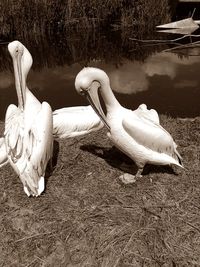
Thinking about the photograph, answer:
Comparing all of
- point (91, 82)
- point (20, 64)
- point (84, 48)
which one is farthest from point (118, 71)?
point (91, 82)

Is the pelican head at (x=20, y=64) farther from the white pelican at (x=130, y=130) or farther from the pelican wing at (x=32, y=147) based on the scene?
the white pelican at (x=130, y=130)

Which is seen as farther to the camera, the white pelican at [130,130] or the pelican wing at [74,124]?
the pelican wing at [74,124]

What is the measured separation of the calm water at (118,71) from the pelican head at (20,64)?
2.34 metres

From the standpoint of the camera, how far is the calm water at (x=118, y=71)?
5.96 meters

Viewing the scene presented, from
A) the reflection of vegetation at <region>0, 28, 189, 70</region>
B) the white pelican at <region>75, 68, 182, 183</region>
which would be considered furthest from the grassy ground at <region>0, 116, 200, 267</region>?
the reflection of vegetation at <region>0, 28, 189, 70</region>

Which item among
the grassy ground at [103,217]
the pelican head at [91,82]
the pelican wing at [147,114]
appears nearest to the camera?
the grassy ground at [103,217]

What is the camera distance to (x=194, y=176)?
3256 mm

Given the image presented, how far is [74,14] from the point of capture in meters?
9.52

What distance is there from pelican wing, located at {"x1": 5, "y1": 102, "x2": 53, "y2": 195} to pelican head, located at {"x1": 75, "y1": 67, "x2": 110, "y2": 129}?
1.34ft

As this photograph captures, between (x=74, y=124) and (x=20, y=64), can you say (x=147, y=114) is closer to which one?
(x=74, y=124)

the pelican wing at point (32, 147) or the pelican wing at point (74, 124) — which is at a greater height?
the pelican wing at point (32, 147)

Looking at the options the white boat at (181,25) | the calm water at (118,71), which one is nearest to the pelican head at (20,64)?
the calm water at (118,71)

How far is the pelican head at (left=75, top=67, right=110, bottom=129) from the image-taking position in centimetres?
282

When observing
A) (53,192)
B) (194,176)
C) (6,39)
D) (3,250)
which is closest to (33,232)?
(3,250)
